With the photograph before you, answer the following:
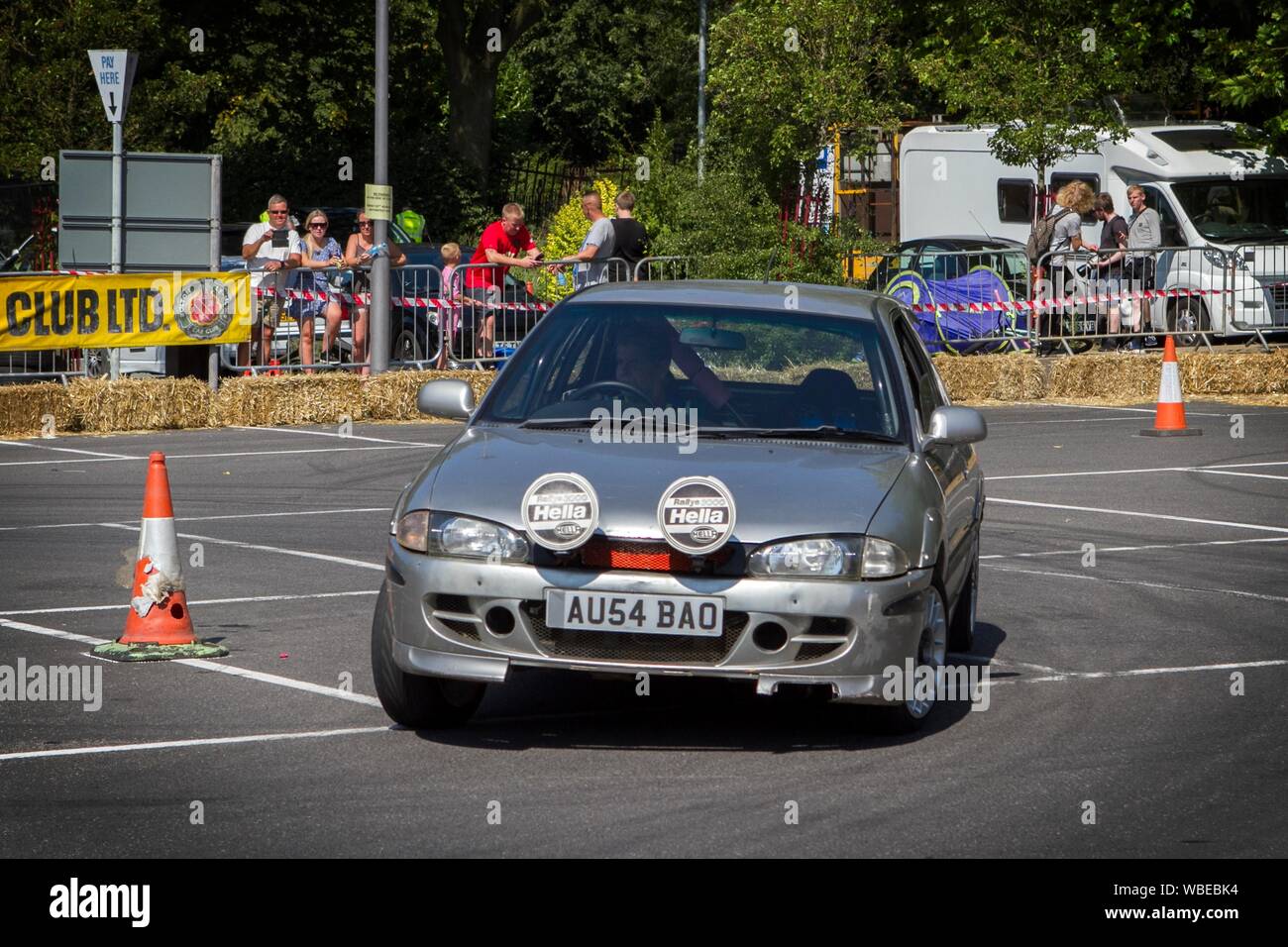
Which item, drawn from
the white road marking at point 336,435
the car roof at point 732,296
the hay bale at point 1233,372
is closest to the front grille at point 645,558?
the car roof at point 732,296

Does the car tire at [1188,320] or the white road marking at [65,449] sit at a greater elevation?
the car tire at [1188,320]

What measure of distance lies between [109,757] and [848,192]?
94.5 feet

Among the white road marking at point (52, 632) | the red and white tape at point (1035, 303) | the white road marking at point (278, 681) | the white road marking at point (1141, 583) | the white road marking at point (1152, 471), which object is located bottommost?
the white road marking at point (278, 681)

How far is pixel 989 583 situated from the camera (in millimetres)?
10867

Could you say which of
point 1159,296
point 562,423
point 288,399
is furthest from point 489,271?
point 562,423

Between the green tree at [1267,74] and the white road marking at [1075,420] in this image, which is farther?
the green tree at [1267,74]

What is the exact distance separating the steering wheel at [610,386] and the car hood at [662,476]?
0.35 metres

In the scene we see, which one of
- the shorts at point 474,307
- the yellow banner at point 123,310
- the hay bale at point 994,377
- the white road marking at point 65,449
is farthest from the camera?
the hay bale at point 994,377

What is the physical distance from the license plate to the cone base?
8.44ft

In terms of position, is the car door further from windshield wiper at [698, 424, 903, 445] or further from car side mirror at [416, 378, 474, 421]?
car side mirror at [416, 378, 474, 421]

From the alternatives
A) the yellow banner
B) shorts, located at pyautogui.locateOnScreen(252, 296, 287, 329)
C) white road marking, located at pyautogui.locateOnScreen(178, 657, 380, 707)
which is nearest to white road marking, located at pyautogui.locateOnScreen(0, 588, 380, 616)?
white road marking, located at pyautogui.locateOnScreen(178, 657, 380, 707)

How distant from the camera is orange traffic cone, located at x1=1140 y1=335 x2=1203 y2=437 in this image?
64.5ft

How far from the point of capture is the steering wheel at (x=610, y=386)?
7.78m

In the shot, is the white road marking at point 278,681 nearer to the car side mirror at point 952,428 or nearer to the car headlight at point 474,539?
the car headlight at point 474,539
